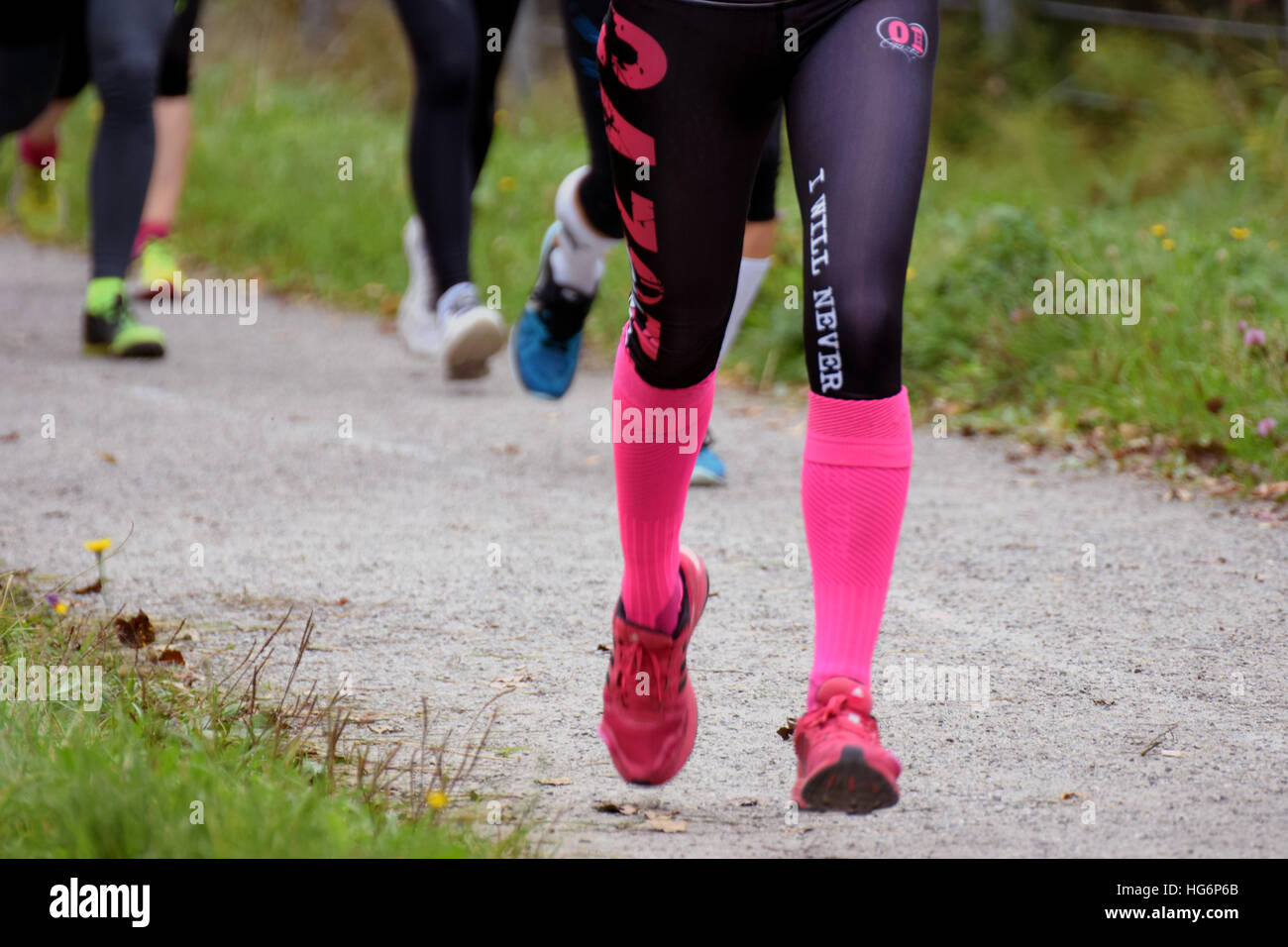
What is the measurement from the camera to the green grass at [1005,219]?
15.7ft

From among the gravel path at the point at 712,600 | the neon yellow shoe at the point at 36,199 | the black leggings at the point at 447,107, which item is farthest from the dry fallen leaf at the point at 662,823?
the neon yellow shoe at the point at 36,199

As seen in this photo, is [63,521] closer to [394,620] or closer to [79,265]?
[394,620]

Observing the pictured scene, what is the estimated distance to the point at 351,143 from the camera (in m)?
9.40

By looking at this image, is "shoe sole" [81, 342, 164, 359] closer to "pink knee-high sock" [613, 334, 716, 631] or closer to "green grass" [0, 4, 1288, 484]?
"green grass" [0, 4, 1288, 484]

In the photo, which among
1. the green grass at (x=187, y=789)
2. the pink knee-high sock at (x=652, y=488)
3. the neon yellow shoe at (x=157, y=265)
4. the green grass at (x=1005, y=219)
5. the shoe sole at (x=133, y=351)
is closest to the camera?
the green grass at (x=187, y=789)

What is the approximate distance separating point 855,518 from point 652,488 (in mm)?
385

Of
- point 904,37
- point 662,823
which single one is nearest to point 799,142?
point 904,37

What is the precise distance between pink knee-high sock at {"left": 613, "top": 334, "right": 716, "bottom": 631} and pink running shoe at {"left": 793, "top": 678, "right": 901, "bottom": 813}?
0.39 meters

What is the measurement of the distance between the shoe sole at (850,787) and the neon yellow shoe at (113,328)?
438 centimetres

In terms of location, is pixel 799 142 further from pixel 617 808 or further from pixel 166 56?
pixel 166 56

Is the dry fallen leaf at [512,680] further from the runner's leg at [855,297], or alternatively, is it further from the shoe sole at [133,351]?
the shoe sole at [133,351]

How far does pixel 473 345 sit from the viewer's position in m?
4.91

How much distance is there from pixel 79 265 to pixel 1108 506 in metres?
6.19
